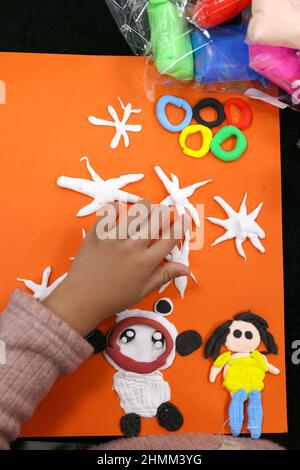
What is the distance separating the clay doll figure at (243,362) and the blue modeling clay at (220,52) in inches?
11.8

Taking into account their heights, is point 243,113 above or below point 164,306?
above

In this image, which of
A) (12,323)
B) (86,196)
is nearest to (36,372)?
(12,323)

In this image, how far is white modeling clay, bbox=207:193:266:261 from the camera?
2.17ft

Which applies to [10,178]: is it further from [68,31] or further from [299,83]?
[299,83]

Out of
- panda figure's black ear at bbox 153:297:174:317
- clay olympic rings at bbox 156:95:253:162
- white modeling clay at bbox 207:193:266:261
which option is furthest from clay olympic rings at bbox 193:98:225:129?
panda figure's black ear at bbox 153:297:174:317

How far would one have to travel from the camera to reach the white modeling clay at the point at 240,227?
0.66m

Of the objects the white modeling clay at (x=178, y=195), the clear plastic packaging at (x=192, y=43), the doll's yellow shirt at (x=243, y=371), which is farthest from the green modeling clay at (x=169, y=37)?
the doll's yellow shirt at (x=243, y=371)

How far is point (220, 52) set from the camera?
64cm

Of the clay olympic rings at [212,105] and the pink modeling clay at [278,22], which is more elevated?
the pink modeling clay at [278,22]

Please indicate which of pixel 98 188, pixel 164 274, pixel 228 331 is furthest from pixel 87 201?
pixel 228 331

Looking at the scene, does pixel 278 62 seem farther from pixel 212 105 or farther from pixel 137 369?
pixel 137 369

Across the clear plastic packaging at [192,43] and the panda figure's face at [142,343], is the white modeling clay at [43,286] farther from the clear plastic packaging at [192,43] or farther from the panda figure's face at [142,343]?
the clear plastic packaging at [192,43]

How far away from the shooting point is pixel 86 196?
2.15ft

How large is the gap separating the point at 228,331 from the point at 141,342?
0.11 meters
